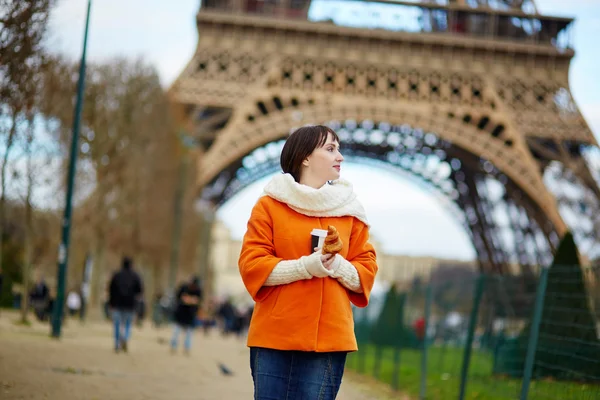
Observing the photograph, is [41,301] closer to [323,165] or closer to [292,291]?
[323,165]

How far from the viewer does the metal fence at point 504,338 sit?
7430 millimetres

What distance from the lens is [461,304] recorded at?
12.7 metres

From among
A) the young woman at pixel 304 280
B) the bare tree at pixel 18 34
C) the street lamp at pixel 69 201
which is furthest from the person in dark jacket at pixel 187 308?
the young woman at pixel 304 280

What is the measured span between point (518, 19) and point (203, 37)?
1163 centimetres

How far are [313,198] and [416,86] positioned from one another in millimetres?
32110

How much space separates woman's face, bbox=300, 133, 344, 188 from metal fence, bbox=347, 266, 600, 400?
3.12m

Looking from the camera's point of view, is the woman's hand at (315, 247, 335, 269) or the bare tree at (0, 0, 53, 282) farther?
the bare tree at (0, 0, 53, 282)

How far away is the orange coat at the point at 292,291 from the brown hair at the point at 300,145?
0.24m

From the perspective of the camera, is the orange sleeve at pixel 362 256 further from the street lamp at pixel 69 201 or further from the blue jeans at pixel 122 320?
the street lamp at pixel 69 201

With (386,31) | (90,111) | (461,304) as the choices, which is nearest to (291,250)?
(461,304)

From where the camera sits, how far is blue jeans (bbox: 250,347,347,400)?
4129 millimetres

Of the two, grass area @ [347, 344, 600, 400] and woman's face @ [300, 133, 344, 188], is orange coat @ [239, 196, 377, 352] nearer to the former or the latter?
woman's face @ [300, 133, 344, 188]

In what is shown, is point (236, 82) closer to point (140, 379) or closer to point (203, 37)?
point (203, 37)

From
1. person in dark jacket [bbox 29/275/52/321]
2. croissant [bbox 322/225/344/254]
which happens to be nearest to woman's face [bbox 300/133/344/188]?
croissant [bbox 322/225/344/254]
